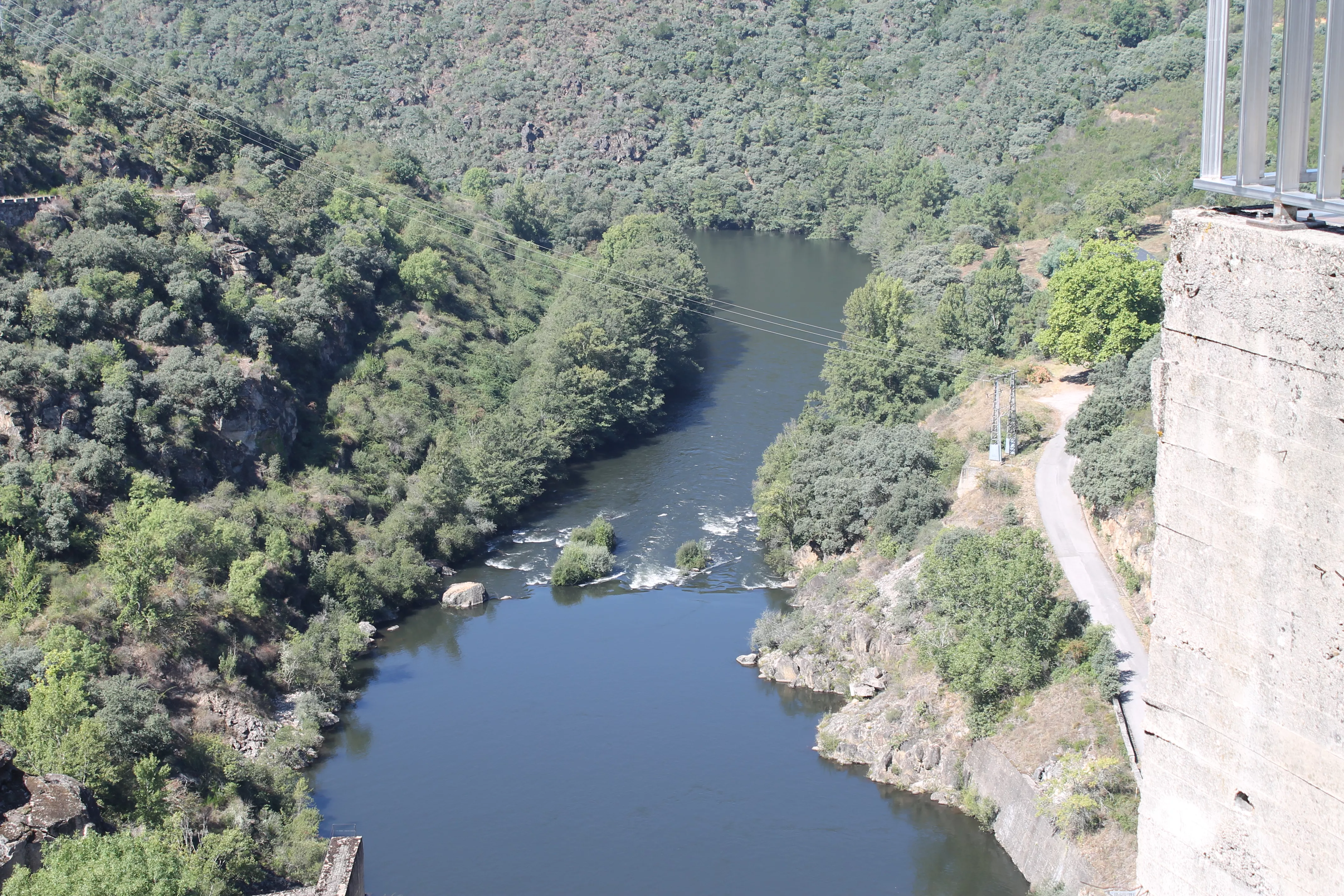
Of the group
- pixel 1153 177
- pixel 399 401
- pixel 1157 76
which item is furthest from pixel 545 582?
pixel 1157 76

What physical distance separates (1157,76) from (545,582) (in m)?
64.2

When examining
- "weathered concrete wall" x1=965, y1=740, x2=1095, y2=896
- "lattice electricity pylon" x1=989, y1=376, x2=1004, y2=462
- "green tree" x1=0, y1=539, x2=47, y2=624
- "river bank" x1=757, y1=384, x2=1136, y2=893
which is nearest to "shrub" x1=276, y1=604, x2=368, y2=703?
"green tree" x1=0, y1=539, x2=47, y2=624

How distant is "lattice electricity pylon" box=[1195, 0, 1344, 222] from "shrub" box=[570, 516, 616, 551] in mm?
41448

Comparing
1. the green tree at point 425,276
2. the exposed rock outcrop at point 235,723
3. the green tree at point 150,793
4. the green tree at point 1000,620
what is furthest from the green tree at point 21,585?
the green tree at point 425,276

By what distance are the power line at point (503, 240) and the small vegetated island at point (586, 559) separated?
14.2 metres

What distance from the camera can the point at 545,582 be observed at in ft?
151

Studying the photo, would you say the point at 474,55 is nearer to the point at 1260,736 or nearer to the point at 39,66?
the point at 39,66

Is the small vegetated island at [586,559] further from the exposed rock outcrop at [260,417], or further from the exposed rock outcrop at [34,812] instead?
the exposed rock outcrop at [34,812]

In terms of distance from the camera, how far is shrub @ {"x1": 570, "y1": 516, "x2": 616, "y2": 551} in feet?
155

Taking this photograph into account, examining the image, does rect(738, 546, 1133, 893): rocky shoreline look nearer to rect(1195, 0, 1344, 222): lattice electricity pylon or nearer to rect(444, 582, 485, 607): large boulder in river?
rect(444, 582, 485, 607): large boulder in river

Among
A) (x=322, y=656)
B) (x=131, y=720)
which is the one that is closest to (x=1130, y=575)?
(x=322, y=656)

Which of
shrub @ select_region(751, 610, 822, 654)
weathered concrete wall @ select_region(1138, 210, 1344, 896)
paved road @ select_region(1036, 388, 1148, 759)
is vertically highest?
weathered concrete wall @ select_region(1138, 210, 1344, 896)

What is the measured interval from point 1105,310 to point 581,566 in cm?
2237

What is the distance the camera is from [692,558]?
46.1 metres
